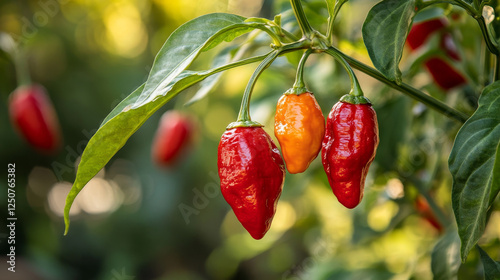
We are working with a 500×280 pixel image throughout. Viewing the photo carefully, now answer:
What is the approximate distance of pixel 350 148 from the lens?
506 mm

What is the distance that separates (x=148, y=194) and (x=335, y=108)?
6.97ft

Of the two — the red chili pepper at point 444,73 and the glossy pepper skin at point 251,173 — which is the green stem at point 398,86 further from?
the red chili pepper at point 444,73

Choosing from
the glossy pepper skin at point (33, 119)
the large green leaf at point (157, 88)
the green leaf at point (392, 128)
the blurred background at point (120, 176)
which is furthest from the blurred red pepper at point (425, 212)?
the glossy pepper skin at point (33, 119)

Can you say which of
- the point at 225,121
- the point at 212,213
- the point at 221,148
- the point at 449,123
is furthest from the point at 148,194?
the point at 221,148

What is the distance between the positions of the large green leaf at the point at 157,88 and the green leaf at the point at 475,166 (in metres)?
0.23

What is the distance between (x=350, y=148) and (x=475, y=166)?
0.11 metres

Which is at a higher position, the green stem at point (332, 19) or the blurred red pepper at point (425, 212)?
the green stem at point (332, 19)

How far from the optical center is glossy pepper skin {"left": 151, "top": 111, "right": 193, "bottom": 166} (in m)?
1.57

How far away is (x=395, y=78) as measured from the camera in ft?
1.58

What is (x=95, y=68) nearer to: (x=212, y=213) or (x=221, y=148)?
(x=212, y=213)

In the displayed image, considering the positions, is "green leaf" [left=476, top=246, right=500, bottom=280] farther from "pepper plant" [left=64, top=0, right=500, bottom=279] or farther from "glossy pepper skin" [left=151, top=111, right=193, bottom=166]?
"glossy pepper skin" [left=151, top=111, right=193, bottom=166]

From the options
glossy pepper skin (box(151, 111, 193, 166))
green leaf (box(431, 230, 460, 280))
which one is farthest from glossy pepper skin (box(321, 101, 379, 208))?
glossy pepper skin (box(151, 111, 193, 166))

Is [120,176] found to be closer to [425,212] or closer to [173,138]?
[173,138]

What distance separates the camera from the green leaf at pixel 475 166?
0.47 meters
